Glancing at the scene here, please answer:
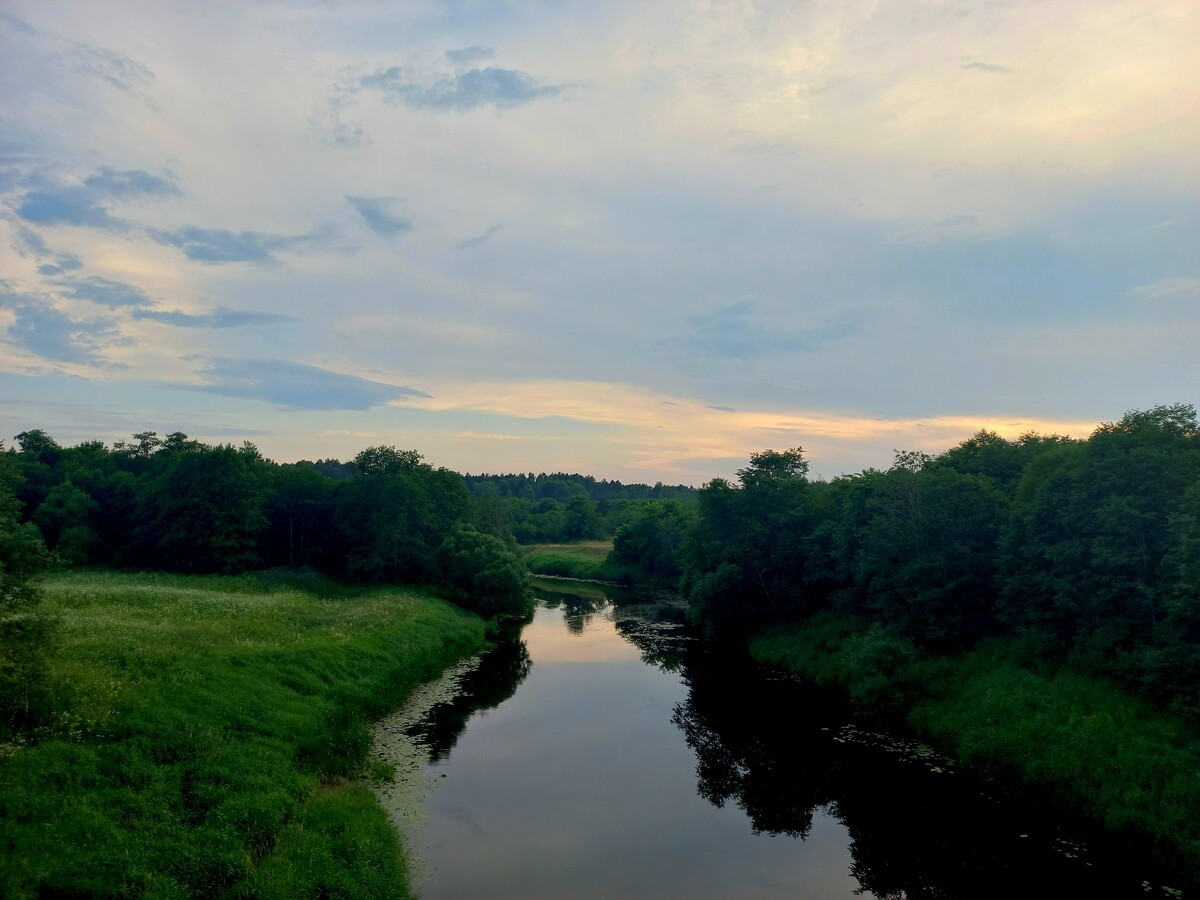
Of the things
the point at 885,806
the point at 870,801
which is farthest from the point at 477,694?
the point at 885,806

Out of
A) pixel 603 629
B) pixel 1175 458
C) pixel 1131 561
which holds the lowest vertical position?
pixel 603 629

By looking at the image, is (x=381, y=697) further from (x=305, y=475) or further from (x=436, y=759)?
(x=305, y=475)

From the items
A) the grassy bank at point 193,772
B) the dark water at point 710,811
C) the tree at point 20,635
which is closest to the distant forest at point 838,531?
the tree at point 20,635

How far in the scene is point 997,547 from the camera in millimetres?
38406

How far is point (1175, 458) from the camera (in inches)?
1153

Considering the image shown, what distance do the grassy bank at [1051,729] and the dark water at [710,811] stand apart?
4.02ft

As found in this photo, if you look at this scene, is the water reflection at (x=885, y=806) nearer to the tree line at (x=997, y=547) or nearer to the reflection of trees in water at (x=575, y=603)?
the tree line at (x=997, y=547)

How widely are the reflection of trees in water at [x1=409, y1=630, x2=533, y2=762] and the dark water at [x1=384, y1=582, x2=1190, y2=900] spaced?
0.59ft

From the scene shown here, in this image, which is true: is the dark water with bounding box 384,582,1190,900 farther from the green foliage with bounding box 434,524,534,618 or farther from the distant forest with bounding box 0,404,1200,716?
the green foliage with bounding box 434,524,534,618

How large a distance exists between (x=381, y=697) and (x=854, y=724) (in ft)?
81.2

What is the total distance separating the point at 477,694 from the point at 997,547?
3089 cm

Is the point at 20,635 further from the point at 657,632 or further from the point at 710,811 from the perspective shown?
the point at 657,632

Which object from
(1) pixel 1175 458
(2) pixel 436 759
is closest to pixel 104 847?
(2) pixel 436 759

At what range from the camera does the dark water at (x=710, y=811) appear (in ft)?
70.0
